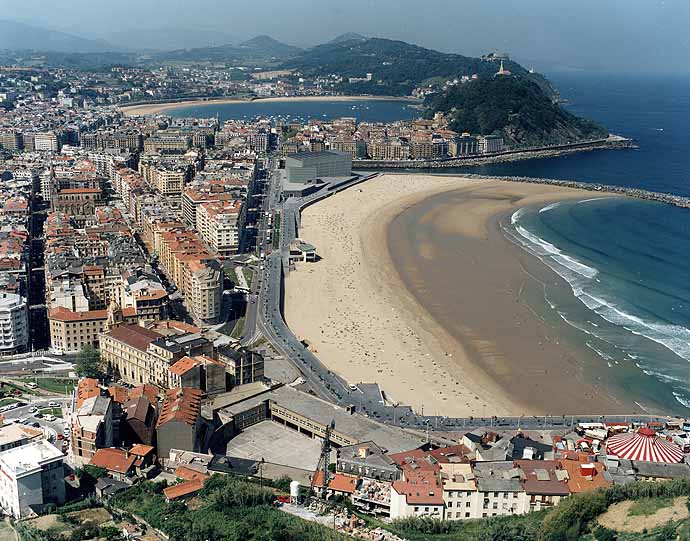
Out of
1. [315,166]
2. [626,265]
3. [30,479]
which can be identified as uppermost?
[315,166]

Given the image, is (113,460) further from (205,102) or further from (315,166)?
(205,102)

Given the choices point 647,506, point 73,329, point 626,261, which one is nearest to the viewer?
point 647,506

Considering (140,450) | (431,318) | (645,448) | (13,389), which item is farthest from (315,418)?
(431,318)

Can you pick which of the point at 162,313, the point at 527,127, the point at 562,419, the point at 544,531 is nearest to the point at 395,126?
the point at 527,127

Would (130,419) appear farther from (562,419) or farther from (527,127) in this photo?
(527,127)

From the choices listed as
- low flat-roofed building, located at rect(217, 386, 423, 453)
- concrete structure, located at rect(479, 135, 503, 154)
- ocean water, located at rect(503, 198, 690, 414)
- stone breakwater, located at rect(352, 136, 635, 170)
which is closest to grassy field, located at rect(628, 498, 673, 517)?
low flat-roofed building, located at rect(217, 386, 423, 453)

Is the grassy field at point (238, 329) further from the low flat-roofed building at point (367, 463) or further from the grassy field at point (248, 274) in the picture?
the low flat-roofed building at point (367, 463)

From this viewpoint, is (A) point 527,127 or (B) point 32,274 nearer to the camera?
(B) point 32,274
